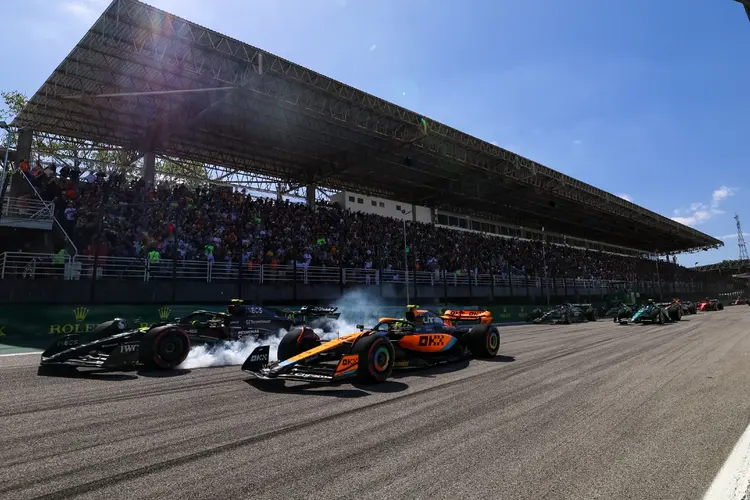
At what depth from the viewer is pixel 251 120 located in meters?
23.7

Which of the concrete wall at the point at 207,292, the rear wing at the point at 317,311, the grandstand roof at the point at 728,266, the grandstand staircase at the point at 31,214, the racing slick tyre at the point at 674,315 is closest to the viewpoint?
the concrete wall at the point at 207,292

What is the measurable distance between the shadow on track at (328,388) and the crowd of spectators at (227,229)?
11090mm

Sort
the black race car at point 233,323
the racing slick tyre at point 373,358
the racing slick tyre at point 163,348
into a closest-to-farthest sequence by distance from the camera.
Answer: the racing slick tyre at point 373,358 → the racing slick tyre at point 163,348 → the black race car at point 233,323

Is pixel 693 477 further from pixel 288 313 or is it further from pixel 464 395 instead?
pixel 288 313

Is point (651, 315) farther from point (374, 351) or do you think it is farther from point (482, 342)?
point (374, 351)

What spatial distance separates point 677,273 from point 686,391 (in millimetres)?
84057

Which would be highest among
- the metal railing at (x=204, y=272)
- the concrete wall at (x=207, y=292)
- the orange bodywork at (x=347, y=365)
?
the metal railing at (x=204, y=272)

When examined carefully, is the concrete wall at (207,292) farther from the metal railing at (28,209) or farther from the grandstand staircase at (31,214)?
the metal railing at (28,209)

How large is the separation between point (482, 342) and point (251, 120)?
19.5 meters

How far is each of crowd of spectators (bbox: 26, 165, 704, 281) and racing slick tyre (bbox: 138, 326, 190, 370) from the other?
8.78 metres

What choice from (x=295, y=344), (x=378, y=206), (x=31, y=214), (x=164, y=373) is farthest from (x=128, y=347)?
(x=378, y=206)

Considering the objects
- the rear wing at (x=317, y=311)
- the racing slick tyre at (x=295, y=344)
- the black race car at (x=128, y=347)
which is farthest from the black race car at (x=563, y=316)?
the black race car at (x=128, y=347)

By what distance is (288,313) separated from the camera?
43.5ft

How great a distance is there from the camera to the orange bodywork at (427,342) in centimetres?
809
